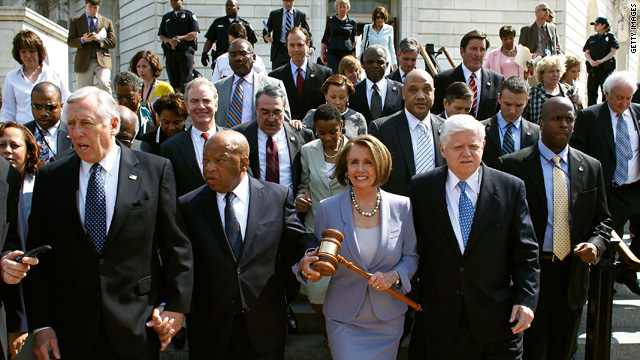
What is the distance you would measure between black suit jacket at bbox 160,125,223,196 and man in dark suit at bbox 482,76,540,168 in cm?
283

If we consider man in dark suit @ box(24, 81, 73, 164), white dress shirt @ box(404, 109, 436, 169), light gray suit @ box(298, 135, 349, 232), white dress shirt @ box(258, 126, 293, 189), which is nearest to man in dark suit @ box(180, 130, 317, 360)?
light gray suit @ box(298, 135, 349, 232)

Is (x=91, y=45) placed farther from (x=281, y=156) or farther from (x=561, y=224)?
(x=561, y=224)

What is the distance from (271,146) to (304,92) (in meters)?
2.24

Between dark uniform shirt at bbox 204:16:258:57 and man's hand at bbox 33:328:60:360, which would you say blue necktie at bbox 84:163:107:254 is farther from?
dark uniform shirt at bbox 204:16:258:57

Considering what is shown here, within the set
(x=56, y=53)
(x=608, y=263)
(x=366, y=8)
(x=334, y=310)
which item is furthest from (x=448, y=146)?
(x=366, y=8)

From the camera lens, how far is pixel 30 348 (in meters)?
3.30

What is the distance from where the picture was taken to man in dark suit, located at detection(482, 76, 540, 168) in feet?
17.3

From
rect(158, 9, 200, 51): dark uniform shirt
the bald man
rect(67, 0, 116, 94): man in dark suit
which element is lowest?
the bald man

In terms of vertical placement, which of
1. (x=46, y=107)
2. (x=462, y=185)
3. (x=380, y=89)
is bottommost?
(x=462, y=185)

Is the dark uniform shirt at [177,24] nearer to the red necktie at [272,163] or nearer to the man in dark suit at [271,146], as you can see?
the man in dark suit at [271,146]

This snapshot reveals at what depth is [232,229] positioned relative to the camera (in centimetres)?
351

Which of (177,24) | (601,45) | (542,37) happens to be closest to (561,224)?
(542,37)

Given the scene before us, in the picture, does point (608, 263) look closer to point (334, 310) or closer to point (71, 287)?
point (334, 310)

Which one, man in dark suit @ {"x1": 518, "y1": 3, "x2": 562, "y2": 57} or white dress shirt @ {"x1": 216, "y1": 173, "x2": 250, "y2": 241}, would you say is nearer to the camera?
white dress shirt @ {"x1": 216, "y1": 173, "x2": 250, "y2": 241}
